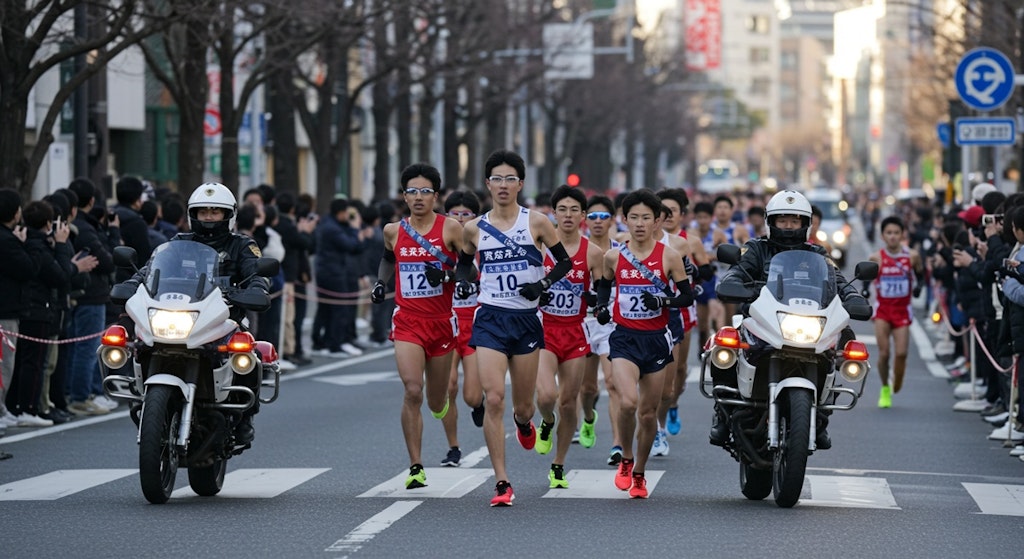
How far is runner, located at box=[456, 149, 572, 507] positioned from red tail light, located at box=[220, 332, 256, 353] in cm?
117

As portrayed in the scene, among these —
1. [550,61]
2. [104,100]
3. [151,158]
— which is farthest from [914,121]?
[104,100]

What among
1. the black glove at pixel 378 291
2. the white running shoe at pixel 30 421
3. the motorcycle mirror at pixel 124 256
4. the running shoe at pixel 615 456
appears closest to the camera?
the motorcycle mirror at pixel 124 256

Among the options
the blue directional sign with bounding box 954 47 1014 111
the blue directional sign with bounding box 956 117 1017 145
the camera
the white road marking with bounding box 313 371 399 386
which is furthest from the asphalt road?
the blue directional sign with bounding box 956 117 1017 145

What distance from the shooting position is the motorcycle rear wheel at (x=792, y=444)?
452 inches

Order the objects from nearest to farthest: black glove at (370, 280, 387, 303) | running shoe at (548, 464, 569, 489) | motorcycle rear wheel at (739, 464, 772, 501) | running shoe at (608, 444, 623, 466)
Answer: motorcycle rear wheel at (739, 464, 772, 501) < black glove at (370, 280, 387, 303) < running shoe at (548, 464, 569, 489) < running shoe at (608, 444, 623, 466)

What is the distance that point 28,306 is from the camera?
53.6 feet

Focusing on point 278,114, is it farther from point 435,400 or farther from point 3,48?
point 435,400

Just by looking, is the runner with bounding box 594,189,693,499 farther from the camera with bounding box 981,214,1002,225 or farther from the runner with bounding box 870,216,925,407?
the runner with bounding box 870,216,925,407

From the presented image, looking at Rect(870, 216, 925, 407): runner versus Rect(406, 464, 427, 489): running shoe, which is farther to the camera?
Rect(870, 216, 925, 407): runner

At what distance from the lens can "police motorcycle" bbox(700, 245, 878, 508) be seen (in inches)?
457

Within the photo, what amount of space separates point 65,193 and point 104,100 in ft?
25.5

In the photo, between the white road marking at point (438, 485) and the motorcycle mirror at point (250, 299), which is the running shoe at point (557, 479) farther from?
the motorcycle mirror at point (250, 299)

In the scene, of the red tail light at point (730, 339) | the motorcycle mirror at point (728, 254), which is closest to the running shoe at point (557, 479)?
the red tail light at point (730, 339)

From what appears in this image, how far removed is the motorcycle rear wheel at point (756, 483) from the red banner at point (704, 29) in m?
154
